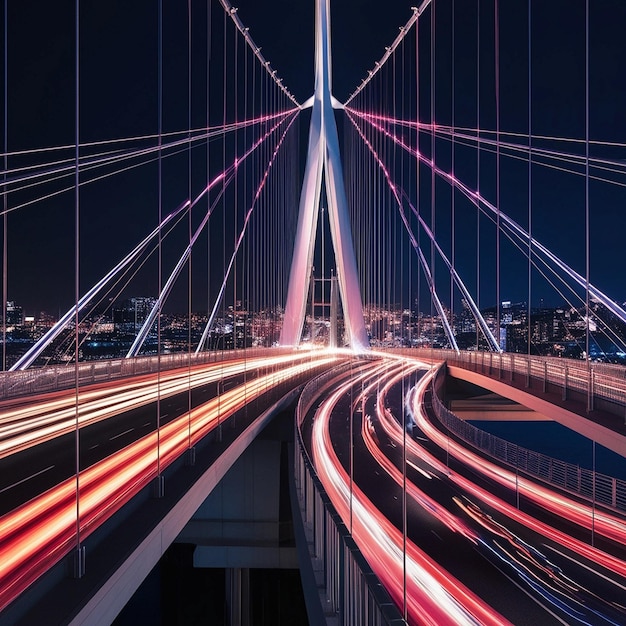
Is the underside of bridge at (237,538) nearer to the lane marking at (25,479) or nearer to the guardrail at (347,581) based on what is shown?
the lane marking at (25,479)

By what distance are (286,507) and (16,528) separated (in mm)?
13048

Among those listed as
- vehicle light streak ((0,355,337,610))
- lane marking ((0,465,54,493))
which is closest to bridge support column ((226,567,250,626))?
vehicle light streak ((0,355,337,610))

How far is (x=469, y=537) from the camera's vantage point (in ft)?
30.2

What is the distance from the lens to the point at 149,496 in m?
7.31

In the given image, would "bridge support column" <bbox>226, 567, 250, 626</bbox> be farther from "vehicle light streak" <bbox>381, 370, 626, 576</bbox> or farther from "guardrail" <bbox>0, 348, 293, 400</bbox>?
"guardrail" <bbox>0, 348, 293, 400</bbox>

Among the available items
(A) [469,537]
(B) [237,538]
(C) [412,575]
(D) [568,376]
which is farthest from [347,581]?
(B) [237,538]

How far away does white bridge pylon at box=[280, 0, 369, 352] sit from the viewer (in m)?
38.4

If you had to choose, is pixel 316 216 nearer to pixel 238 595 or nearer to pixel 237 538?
pixel 237 538

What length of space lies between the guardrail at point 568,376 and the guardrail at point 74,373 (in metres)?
7.51

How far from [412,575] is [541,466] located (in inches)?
271

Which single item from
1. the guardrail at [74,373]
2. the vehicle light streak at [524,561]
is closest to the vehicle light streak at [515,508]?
the vehicle light streak at [524,561]

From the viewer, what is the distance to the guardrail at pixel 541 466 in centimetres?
1069

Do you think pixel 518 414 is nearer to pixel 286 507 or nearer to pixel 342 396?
pixel 342 396

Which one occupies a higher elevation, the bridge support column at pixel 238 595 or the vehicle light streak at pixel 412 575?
the vehicle light streak at pixel 412 575
